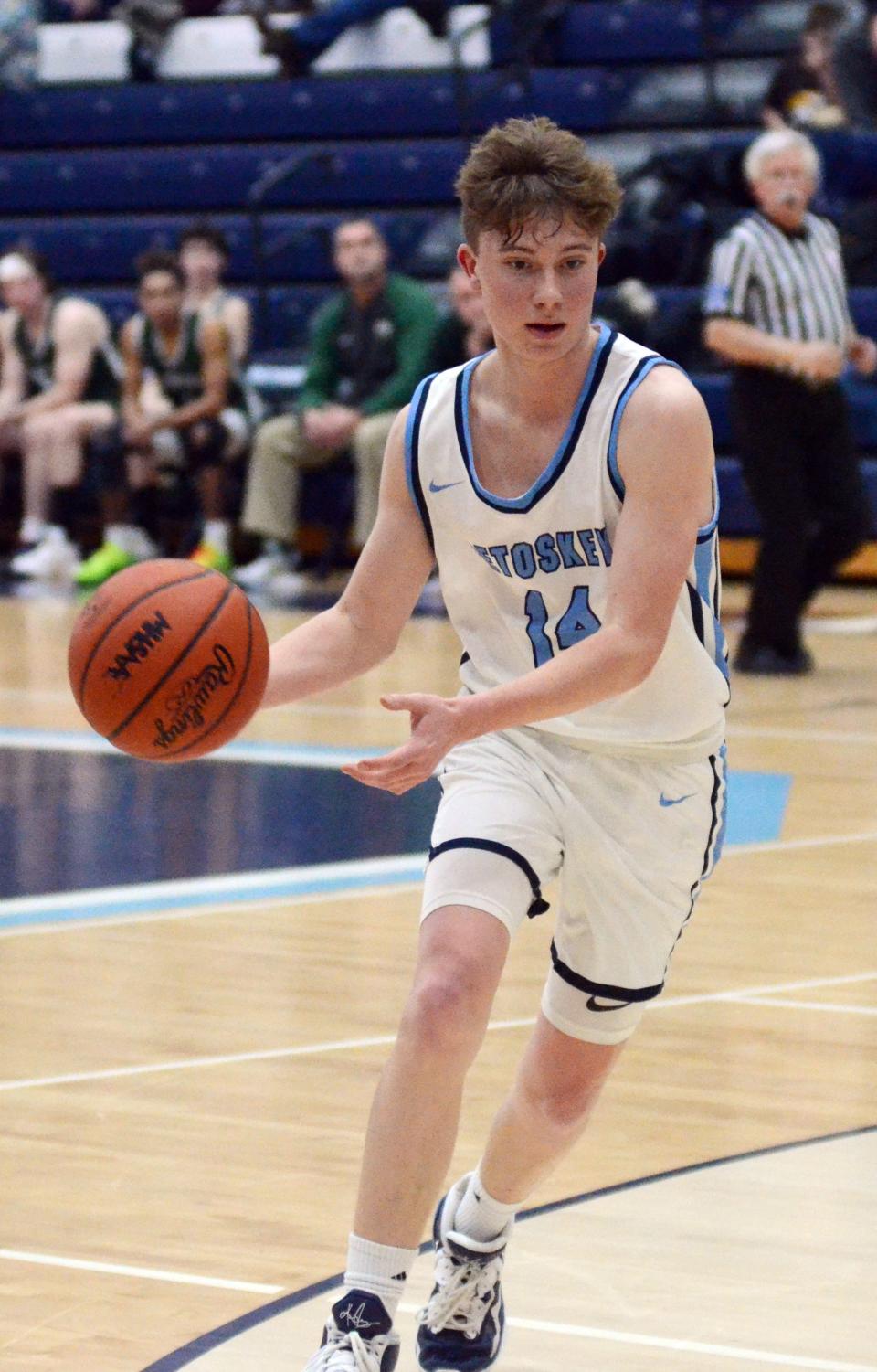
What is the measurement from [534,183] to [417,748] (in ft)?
2.22

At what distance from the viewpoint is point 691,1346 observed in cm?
277

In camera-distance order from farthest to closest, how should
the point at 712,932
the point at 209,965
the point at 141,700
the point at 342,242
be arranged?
the point at 342,242
the point at 712,932
the point at 209,965
the point at 141,700

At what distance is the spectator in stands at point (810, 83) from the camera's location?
1252 centimetres

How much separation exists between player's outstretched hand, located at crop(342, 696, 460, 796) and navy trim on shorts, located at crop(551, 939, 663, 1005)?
368 mm

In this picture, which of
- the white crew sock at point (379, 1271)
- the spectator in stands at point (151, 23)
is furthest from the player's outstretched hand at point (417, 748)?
the spectator in stands at point (151, 23)

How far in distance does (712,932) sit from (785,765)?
6.92 feet

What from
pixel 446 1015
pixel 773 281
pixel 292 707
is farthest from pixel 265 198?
pixel 446 1015

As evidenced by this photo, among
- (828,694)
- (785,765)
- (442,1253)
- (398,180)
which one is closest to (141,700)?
(442,1253)

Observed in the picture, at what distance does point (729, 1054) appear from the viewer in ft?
13.5

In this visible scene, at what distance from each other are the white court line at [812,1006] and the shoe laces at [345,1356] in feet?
6.59

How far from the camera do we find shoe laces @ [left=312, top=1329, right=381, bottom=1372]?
254 centimetres

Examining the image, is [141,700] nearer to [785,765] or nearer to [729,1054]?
[729,1054]

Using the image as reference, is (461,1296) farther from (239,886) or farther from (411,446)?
(239,886)

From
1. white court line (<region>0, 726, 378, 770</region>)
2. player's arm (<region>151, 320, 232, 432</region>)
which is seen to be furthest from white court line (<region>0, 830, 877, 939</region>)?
player's arm (<region>151, 320, 232, 432</region>)
